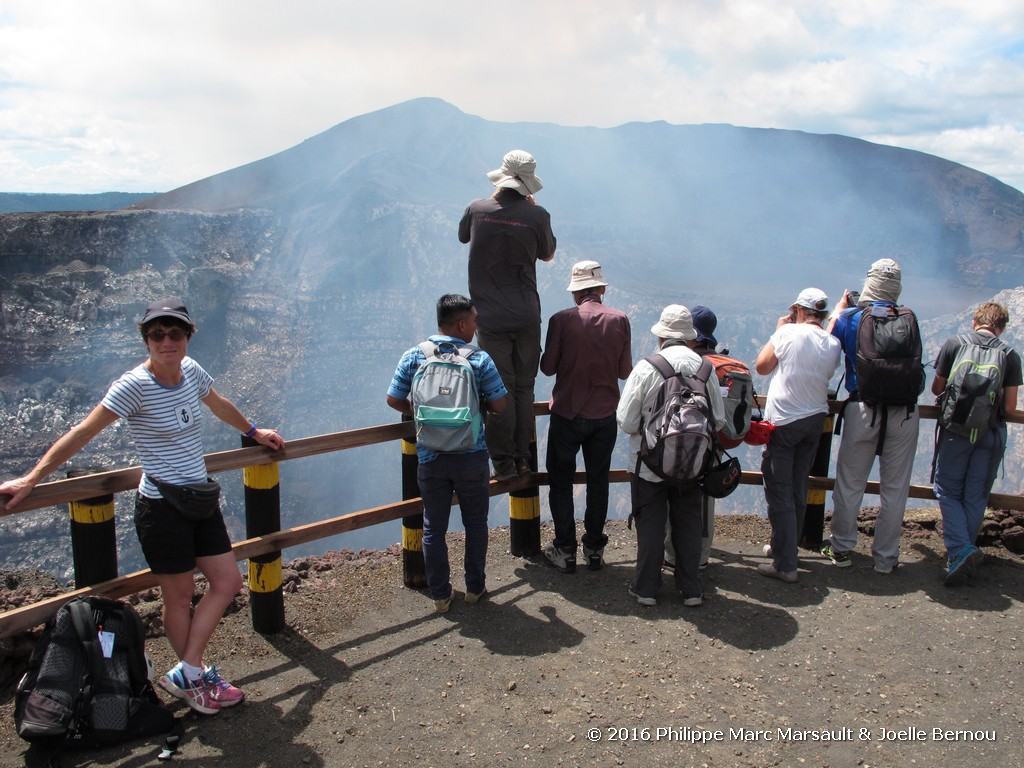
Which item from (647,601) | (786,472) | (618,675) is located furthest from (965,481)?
(618,675)

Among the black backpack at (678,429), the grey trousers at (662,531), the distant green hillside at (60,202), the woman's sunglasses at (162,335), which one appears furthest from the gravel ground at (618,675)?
the distant green hillside at (60,202)

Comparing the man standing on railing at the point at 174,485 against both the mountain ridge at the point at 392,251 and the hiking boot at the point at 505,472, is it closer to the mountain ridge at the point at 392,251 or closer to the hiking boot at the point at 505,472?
the hiking boot at the point at 505,472

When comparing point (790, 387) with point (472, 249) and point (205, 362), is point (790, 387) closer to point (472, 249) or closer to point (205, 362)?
point (472, 249)

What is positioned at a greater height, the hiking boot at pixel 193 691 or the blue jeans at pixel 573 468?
the blue jeans at pixel 573 468

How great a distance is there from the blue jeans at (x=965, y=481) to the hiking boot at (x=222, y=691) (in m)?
3.77

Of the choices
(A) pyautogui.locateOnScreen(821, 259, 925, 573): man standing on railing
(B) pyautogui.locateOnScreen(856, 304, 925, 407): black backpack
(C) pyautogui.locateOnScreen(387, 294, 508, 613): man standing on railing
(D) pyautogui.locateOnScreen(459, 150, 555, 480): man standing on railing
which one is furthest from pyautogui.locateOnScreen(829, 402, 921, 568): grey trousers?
(C) pyautogui.locateOnScreen(387, 294, 508, 613): man standing on railing

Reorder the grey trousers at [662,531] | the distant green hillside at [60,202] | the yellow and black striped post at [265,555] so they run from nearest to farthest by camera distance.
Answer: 1. the yellow and black striped post at [265,555]
2. the grey trousers at [662,531]
3. the distant green hillside at [60,202]

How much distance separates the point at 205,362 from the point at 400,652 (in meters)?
32.0

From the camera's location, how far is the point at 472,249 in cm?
404

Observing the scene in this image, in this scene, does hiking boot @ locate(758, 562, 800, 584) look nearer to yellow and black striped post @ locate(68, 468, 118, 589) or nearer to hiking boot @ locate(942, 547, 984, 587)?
hiking boot @ locate(942, 547, 984, 587)

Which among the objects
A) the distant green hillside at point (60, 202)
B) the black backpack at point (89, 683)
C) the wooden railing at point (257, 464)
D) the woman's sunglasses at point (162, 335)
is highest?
the distant green hillside at point (60, 202)

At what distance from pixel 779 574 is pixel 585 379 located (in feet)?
5.26

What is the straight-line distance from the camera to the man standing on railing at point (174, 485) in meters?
2.56

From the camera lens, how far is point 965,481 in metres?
4.14
